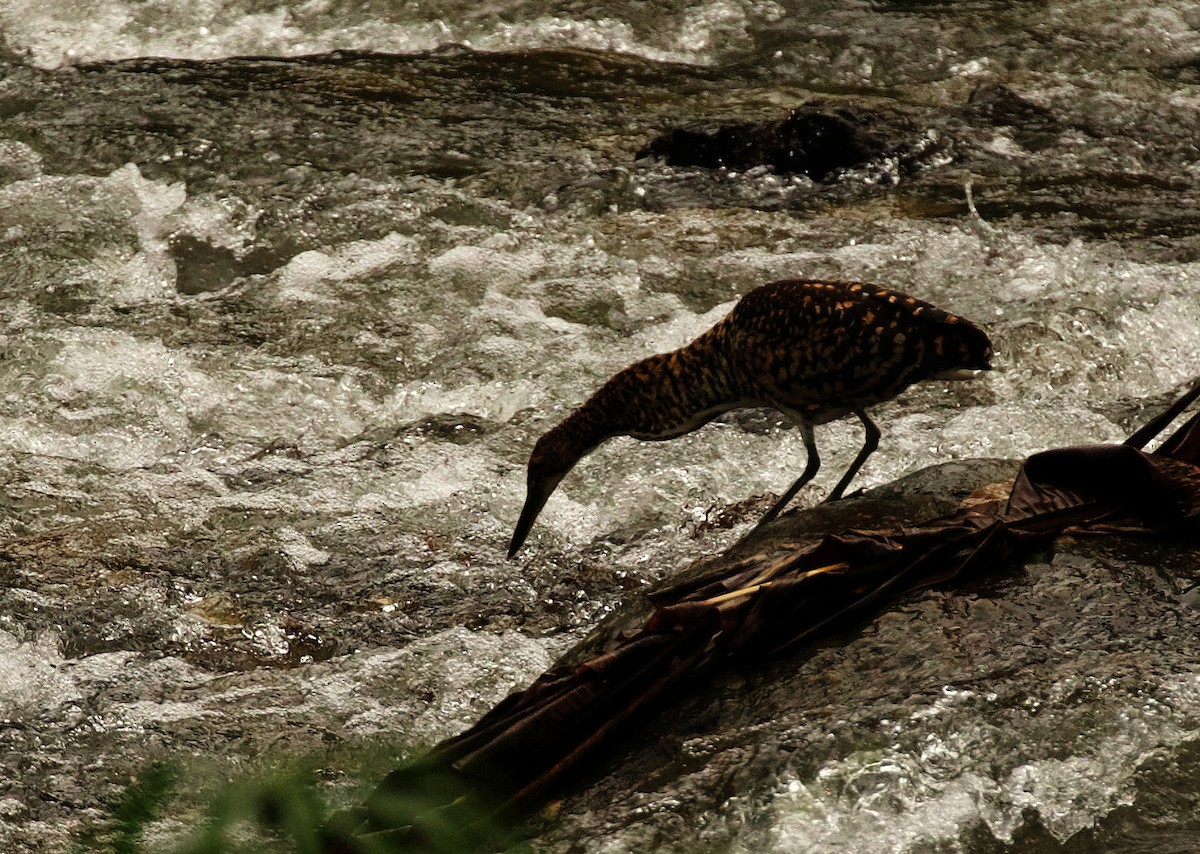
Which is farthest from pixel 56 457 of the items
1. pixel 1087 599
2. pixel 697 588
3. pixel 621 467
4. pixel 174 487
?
pixel 1087 599

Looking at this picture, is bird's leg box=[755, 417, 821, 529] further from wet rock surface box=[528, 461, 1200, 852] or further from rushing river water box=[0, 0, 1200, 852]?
wet rock surface box=[528, 461, 1200, 852]

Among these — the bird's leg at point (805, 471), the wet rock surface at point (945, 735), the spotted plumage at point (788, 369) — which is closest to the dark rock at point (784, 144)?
the spotted plumage at point (788, 369)

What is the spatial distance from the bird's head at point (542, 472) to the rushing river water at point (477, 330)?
100 millimetres

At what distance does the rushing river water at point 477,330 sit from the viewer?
3.57m

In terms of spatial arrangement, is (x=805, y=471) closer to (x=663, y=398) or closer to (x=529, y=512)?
(x=663, y=398)

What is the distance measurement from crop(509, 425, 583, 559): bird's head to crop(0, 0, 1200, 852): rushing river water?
0.10 meters

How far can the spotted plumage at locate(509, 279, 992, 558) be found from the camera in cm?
407

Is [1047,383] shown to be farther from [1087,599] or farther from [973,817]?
[973,817]

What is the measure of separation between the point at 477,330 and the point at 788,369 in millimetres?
2175

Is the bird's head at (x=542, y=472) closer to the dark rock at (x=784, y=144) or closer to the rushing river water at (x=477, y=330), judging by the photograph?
the rushing river water at (x=477, y=330)

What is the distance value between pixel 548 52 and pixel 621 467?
13.9 feet

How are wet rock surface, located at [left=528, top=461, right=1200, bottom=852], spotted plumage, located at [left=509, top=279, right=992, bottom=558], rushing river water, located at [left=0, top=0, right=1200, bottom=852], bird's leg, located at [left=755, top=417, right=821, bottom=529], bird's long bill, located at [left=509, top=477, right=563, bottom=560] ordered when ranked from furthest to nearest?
1. bird's long bill, located at [left=509, top=477, right=563, bottom=560]
2. bird's leg, located at [left=755, top=417, right=821, bottom=529]
3. spotted plumage, located at [left=509, top=279, right=992, bottom=558]
4. rushing river water, located at [left=0, top=0, right=1200, bottom=852]
5. wet rock surface, located at [left=528, top=461, right=1200, bottom=852]

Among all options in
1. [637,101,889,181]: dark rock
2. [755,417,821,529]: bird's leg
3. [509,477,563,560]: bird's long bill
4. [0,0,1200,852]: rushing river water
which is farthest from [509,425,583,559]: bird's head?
[637,101,889,181]: dark rock

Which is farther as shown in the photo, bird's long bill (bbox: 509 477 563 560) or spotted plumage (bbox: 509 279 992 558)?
bird's long bill (bbox: 509 477 563 560)
